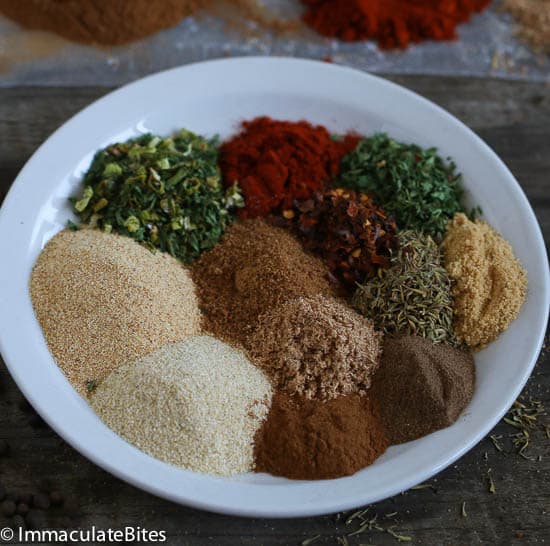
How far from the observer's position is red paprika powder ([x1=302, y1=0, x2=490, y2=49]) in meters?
2.87

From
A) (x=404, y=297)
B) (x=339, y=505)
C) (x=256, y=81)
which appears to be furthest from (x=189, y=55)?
(x=339, y=505)

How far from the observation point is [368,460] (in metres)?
1.70

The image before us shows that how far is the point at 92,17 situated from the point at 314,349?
5.82 ft

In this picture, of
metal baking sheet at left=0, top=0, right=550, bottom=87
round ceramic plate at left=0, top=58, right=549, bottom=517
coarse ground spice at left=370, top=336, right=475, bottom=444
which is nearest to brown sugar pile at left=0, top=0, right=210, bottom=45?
metal baking sheet at left=0, top=0, right=550, bottom=87

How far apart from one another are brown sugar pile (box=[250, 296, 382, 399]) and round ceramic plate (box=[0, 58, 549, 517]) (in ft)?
0.76

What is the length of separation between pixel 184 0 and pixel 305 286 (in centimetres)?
162

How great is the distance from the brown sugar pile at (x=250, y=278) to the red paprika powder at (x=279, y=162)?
12 centimetres

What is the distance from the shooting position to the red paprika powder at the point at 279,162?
2.18 m

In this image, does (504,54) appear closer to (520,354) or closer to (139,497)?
(520,354)

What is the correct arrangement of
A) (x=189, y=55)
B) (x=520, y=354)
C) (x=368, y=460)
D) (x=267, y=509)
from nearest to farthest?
(x=267, y=509), (x=368, y=460), (x=520, y=354), (x=189, y=55)

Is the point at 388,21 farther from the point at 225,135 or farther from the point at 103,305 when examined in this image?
the point at 103,305

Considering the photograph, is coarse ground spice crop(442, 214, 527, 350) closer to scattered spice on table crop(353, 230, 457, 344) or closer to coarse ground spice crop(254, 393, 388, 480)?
scattered spice on table crop(353, 230, 457, 344)

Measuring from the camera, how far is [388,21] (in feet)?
9.47

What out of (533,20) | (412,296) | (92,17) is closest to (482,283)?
(412,296)
